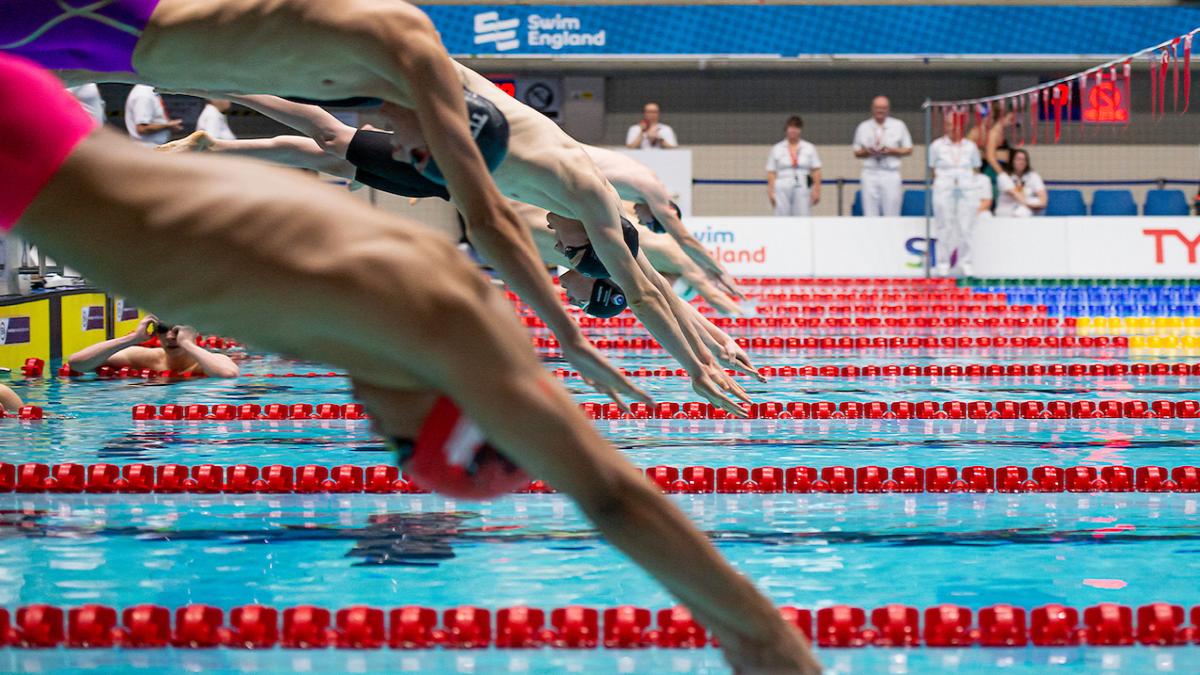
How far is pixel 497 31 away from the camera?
48.1 ft

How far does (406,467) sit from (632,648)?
1.22m

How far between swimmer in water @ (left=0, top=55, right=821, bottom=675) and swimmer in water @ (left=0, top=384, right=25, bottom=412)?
4.42 metres

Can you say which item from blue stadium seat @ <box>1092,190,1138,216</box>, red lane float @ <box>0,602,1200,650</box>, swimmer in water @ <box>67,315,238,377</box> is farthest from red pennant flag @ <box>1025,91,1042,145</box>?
red lane float @ <box>0,602,1200,650</box>

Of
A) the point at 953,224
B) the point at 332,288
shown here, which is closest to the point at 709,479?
the point at 332,288

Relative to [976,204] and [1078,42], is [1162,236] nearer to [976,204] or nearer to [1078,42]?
[976,204]

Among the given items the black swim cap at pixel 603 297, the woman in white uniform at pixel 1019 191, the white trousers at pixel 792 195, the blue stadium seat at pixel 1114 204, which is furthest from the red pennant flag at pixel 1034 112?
the black swim cap at pixel 603 297

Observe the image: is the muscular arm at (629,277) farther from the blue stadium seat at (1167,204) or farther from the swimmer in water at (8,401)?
the blue stadium seat at (1167,204)

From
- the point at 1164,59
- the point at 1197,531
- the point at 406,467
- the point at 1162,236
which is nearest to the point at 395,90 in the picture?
the point at 406,467

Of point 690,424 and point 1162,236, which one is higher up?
point 1162,236

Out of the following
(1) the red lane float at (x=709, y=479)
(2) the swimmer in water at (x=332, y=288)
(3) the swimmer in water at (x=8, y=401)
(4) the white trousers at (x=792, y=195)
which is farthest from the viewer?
(4) the white trousers at (x=792, y=195)

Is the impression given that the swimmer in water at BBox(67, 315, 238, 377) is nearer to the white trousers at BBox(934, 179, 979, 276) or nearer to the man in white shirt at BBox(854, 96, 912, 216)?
the white trousers at BBox(934, 179, 979, 276)

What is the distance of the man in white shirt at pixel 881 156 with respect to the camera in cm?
1301

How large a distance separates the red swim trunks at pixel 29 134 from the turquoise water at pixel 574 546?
1362 millimetres

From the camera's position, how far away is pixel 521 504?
12.1 feet
